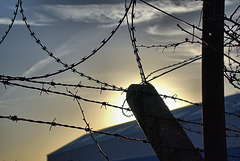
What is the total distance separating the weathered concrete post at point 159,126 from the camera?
2.07 metres

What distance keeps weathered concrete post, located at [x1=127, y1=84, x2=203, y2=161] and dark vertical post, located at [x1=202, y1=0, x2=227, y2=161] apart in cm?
31

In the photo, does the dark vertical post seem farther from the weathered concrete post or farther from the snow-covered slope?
the snow-covered slope

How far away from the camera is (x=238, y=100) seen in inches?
600

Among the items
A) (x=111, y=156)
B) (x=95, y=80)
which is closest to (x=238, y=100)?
(x=111, y=156)

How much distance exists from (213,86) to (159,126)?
587 mm

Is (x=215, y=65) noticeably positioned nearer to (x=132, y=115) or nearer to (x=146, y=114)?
(x=146, y=114)

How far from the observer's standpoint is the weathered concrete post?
6.79 ft

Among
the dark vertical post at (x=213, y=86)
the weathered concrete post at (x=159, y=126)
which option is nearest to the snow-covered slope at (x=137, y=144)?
the weathered concrete post at (x=159, y=126)

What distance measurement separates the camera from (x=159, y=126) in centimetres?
218

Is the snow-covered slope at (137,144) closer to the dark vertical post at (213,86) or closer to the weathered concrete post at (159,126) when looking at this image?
the weathered concrete post at (159,126)

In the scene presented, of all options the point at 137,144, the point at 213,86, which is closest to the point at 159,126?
the point at 213,86

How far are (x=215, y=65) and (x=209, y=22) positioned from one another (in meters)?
0.27

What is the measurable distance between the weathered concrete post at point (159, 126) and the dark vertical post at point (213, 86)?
0.31 meters

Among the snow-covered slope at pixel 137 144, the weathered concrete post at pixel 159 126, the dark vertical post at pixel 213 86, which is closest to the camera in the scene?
the dark vertical post at pixel 213 86
